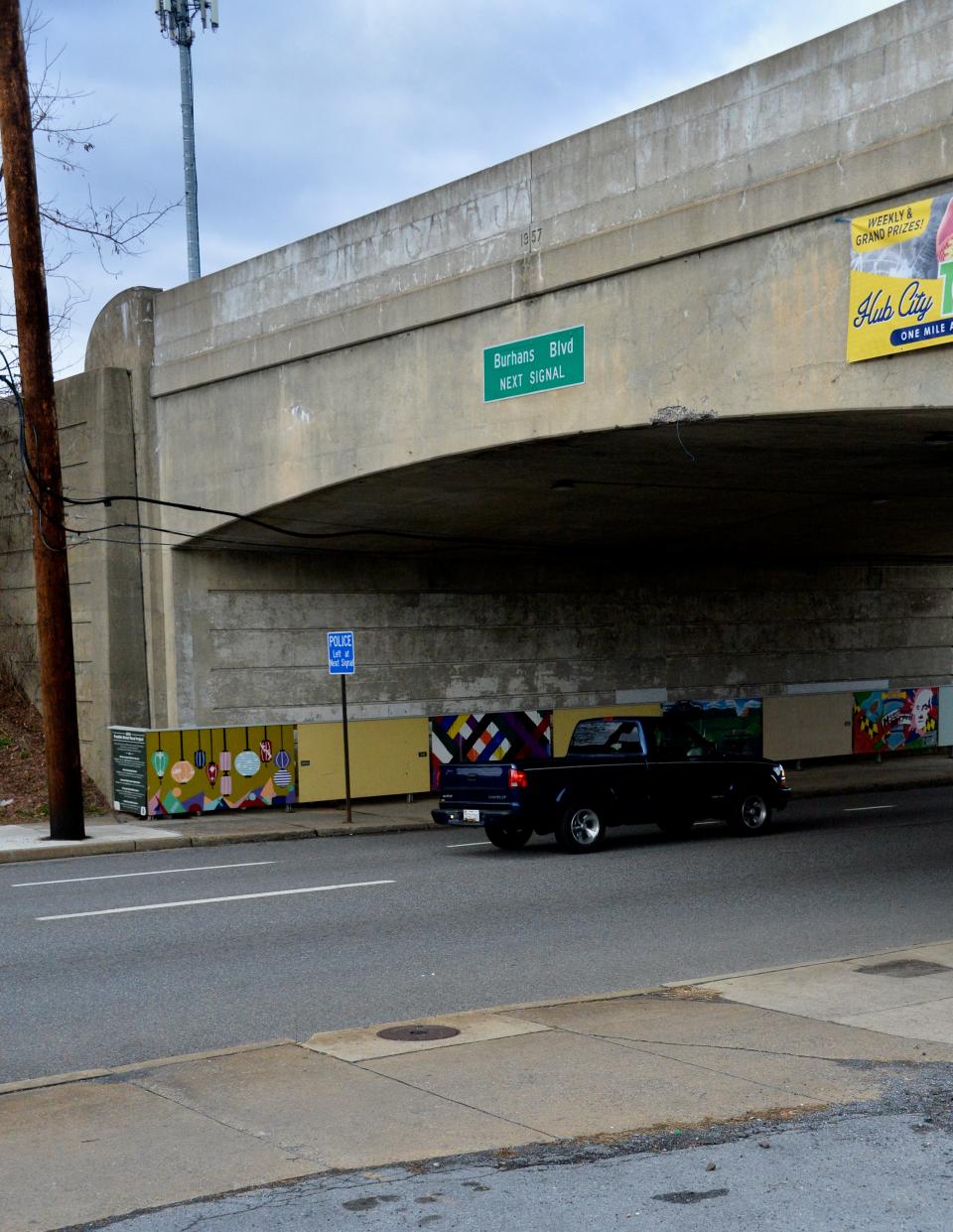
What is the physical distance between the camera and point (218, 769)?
22.5 meters

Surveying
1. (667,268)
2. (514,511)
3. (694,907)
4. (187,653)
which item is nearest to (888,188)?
(667,268)

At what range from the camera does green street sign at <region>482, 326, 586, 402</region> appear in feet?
54.9

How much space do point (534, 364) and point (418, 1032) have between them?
1038 centimetres

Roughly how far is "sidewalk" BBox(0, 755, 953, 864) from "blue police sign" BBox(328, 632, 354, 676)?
89.4 inches

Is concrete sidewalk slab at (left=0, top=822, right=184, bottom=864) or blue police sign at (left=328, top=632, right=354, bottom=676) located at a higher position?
blue police sign at (left=328, top=632, right=354, bottom=676)

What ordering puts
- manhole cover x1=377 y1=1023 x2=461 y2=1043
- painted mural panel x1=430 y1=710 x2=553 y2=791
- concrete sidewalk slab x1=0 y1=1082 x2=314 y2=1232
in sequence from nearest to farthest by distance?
1. concrete sidewalk slab x1=0 y1=1082 x2=314 y2=1232
2. manhole cover x1=377 y1=1023 x2=461 y2=1043
3. painted mural panel x1=430 y1=710 x2=553 y2=791

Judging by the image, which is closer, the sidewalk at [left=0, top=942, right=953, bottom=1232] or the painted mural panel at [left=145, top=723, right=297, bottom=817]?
the sidewalk at [left=0, top=942, right=953, bottom=1232]

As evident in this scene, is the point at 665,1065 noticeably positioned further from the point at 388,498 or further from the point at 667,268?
the point at 388,498

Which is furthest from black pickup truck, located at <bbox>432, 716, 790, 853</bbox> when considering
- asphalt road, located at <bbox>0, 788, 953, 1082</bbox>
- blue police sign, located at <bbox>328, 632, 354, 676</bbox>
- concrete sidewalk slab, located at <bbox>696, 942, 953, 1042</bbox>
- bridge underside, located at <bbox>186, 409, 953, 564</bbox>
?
concrete sidewalk slab, located at <bbox>696, 942, 953, 1042</bbox>

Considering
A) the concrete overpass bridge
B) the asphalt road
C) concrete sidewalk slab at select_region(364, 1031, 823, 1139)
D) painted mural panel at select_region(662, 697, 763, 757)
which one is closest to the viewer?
concrete sidewalk slab at select_region(364, 1031, 823, 1139)

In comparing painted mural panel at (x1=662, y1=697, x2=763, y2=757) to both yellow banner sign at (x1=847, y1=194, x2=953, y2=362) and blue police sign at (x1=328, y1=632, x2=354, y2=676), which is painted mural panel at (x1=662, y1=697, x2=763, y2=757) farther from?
yellow banner sign at (x1=847, y1=194, x2=953, y2=362)

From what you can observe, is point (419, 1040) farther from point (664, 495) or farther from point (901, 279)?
point (664, 495)

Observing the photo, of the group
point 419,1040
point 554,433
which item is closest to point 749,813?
point 554,433

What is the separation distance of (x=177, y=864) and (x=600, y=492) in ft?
27.3
